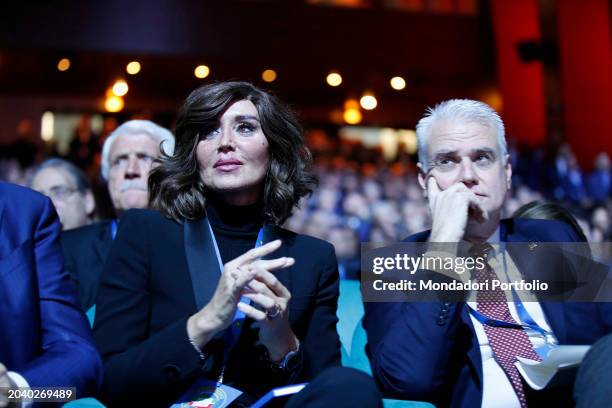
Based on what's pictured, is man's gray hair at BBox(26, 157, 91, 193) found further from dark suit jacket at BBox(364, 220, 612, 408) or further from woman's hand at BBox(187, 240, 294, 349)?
woman's hand at BBox(187, 240, 294, 349)

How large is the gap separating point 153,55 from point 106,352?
33.0 feet

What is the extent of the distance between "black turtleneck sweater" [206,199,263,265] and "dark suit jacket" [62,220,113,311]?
2.54ft

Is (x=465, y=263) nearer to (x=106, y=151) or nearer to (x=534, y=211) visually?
(x=534, y=211)

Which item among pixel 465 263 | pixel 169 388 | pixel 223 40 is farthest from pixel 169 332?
pixel 223 40

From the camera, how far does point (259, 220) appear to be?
197cm

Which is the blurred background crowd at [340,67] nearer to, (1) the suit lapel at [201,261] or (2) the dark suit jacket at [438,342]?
(2) the dark suit jacket at [438,342]

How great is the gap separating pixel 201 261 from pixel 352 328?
653 millimetres

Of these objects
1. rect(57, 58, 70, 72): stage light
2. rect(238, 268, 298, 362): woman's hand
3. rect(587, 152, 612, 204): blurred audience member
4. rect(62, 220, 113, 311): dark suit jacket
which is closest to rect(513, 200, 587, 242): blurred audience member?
rect(238, 268, 298, 362): woman's hand

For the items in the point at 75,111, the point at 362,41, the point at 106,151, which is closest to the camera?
the point at 106,151

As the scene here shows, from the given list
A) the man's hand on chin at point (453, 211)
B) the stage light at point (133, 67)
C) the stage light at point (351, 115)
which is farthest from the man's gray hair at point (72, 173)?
the stage light at point (351, 115)

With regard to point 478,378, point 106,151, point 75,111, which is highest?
point 75,111

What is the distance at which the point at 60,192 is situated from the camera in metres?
3.15

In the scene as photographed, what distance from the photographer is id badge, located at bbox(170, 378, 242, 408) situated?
1.64 metres

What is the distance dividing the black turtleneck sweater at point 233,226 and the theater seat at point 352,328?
43cm
